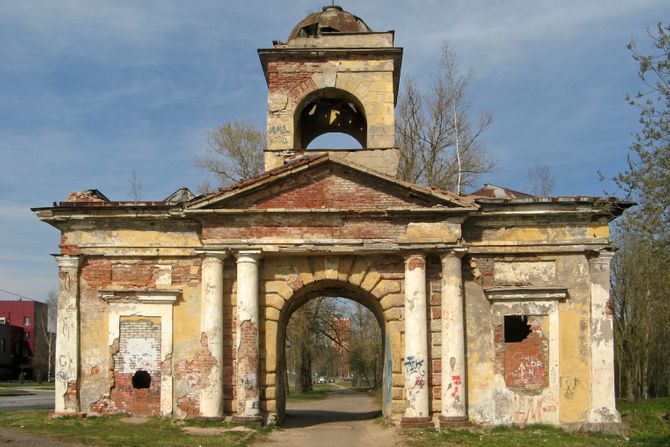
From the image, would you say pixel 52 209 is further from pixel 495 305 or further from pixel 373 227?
pixel 495 305

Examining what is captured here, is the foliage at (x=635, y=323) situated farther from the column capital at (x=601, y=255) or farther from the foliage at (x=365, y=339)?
the foliage at (x=365, y=339)

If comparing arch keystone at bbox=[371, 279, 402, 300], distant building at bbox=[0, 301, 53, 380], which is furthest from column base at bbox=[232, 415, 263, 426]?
distant building at bbox=[0, 301, 53, 380]

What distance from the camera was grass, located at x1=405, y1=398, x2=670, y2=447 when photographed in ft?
43.3

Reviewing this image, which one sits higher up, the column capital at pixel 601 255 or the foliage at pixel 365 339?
the column capital at pixel 601 255

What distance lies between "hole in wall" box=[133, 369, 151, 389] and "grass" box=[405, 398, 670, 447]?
18.4ft

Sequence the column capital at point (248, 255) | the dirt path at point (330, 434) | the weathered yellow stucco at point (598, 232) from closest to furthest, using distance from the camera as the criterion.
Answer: the dirt path at point (330, 434)
the column capital at point (248, 255)
the weathered yellow stucco at point (598, 232)

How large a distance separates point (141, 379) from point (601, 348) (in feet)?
31.5

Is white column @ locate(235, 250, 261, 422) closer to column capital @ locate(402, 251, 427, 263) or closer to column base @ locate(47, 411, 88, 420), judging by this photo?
column capital @ locate(402, 251, 427, 263)

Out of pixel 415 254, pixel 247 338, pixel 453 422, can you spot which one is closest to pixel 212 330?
pixel 247 338

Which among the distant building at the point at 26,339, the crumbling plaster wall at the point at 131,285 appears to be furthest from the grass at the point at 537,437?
the distant building at the point at 26,339

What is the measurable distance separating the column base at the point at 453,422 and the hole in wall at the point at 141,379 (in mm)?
6168

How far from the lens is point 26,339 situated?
206 ft

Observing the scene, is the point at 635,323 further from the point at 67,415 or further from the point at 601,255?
the point at 67,415

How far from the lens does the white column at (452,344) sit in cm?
1473
